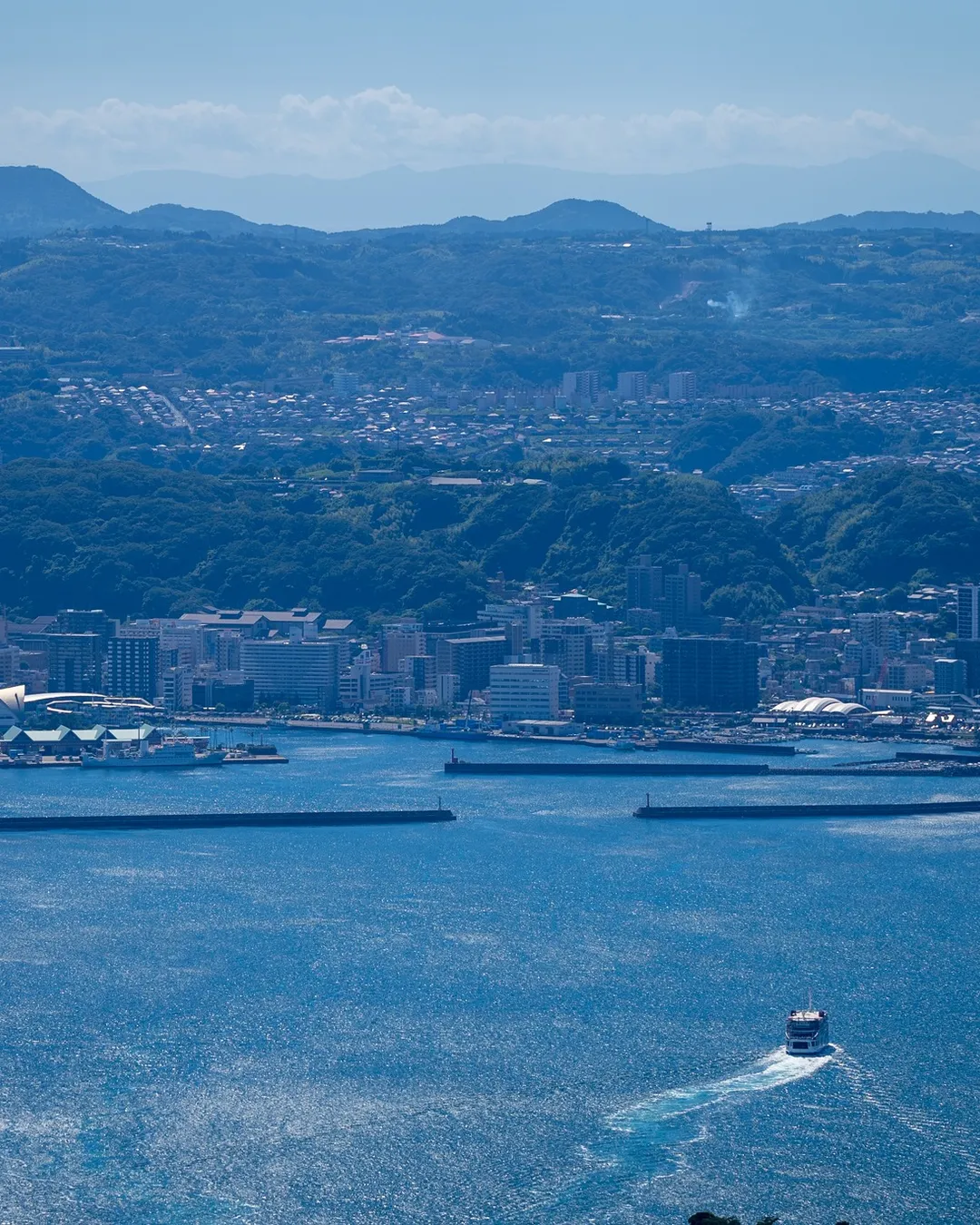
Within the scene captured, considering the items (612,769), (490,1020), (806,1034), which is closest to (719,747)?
(612,769)

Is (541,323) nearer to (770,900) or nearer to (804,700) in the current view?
(804,700)

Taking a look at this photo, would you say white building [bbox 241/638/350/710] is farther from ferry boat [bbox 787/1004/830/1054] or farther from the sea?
ferry boat [bbox 787/1004/830/1054]

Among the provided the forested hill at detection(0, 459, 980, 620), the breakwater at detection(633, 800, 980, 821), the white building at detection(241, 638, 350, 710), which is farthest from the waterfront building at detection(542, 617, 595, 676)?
the breakwater at detection(633, 800, 980, 821)

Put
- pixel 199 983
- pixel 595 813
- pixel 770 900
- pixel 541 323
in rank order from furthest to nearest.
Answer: pixel 541 323, pixel 595 813, pixel 770 900, pixel 199 983

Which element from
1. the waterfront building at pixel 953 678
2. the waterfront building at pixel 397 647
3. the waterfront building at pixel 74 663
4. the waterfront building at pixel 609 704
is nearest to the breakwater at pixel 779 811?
the waterfront building at pixel 609 704

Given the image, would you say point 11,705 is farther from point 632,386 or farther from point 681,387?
point 632,386

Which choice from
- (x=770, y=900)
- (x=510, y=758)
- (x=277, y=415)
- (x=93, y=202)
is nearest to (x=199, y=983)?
(x=770, y=900)

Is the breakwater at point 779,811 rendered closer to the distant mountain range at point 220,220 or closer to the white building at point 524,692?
the white building at point 524,692
